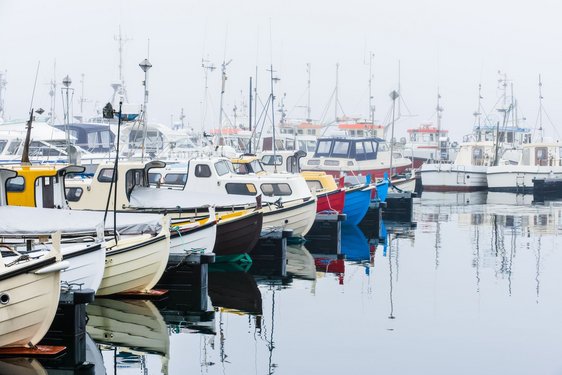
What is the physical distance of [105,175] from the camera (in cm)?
2405

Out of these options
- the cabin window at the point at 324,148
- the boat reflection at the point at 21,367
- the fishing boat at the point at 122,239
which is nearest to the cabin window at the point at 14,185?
the fishing boat at the point at 122,239

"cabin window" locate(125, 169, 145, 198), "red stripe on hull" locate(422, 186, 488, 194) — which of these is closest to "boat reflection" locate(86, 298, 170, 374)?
"cabin window" locate(125, 169, 145, 198)

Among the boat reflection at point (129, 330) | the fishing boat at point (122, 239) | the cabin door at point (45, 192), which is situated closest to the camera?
the boat reflection at point (129, 330)

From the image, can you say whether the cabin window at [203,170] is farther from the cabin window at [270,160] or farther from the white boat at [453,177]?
the white boat at [453,177]

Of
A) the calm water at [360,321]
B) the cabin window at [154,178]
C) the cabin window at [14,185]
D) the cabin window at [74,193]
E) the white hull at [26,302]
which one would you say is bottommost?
the calm water at [360,321]

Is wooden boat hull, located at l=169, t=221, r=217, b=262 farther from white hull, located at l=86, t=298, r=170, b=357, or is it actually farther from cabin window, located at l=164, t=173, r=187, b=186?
cabin window, located at l=164, t=173, r=187, b=186

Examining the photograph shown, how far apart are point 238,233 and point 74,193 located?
4874 mm

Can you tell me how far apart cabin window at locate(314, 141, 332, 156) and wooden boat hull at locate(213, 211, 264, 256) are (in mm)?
30010

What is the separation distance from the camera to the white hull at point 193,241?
1864cm

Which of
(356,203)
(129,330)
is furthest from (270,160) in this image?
(129,330)

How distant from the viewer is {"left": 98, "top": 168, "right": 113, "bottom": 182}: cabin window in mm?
24000

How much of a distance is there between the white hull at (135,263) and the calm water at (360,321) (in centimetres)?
38

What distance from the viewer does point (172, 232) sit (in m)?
18.7

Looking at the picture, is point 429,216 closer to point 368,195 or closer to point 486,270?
point 368,195
